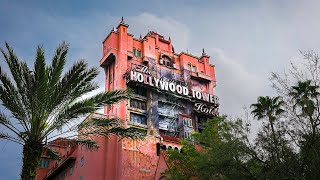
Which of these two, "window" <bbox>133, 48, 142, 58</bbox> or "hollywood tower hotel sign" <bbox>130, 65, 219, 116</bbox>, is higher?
"window" <bbox>133, 48, 142, 58</bbox>

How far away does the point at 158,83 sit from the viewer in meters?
46.7

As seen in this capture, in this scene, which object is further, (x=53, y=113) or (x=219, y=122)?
(x=219, y=122)

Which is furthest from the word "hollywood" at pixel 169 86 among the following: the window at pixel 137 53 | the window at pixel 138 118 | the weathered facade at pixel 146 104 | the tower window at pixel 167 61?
the tower window at pixel 167 61

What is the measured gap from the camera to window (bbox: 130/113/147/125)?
4420 cm

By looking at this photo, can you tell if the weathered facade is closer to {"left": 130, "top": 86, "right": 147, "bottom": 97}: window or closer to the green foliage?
{"left": 130, "top": 86, "right": 147, "bottom": 97}: window

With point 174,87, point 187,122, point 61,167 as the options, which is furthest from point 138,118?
point 61,167

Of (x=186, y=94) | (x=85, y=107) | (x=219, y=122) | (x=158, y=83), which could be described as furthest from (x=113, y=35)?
(x=85, y=107)

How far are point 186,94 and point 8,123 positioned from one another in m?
33.4

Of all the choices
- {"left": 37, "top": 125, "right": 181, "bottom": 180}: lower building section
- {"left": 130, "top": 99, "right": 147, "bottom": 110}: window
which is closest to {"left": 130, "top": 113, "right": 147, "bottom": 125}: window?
{"left": 130, "top": 99, "right": 147, "bottom": 110}: window

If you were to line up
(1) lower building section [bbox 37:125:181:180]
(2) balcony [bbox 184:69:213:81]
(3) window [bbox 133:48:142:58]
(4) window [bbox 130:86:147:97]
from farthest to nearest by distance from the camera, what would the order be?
(2) balcony [bbox 184:69:213:81]
(3) window [bbox 133:48:142:58]
(4) window [bbox 130:86:147:97]
(1) lower building section [bbox 37:125:181:180]

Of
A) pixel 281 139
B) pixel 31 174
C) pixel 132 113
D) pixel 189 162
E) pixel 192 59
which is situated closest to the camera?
pixel 31 174

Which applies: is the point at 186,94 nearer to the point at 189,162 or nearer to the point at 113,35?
the point at 113,35

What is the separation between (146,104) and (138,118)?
2.40 meters

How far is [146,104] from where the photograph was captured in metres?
46.2
